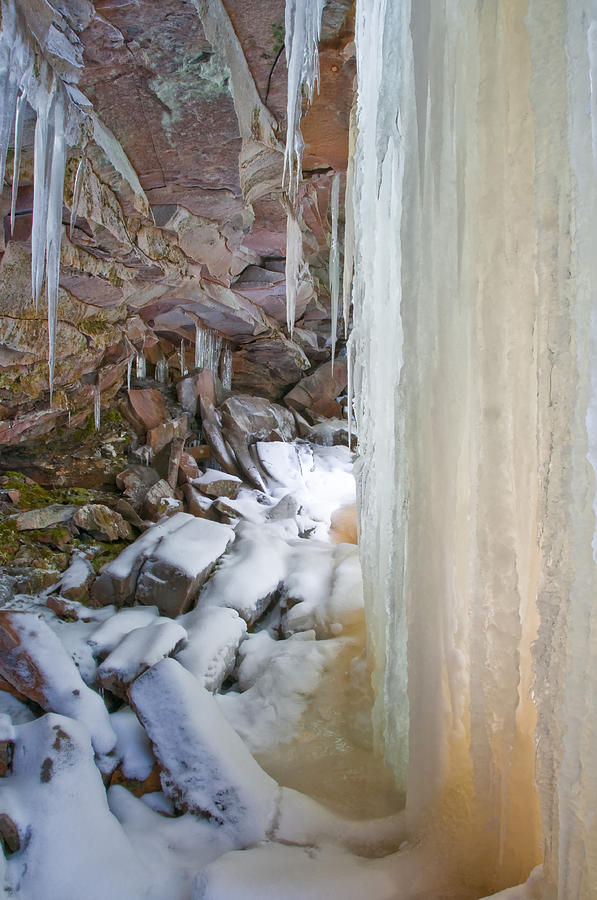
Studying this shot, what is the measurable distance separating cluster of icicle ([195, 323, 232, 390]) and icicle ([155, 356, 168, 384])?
1031 millimetres

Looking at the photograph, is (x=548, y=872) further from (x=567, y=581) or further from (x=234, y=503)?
(x=234, y=503)

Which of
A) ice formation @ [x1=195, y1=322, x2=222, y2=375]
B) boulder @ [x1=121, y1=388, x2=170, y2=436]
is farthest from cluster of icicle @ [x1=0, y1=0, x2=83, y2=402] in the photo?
ice formation @ [x1=195, y1=322, x2=222, y2=375]

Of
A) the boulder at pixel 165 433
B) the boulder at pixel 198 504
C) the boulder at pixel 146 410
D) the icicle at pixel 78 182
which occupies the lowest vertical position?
the boulder at pixel 198 504

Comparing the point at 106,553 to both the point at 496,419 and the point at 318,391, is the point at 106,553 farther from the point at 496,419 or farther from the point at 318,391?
the point at 318,391

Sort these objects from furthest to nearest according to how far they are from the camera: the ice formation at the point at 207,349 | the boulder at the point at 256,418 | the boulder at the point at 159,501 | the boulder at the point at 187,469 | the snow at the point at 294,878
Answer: the boulder at the point at 256,418, the ice formation at the point at 207,349, the boulder at the point at 187,469, the boulder at the point at 159,501, the snow at the point at 294,878

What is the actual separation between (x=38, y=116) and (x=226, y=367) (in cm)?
901

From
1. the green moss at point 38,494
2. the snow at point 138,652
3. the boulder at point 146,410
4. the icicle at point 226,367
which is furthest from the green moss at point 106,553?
the icicle at point 226,367

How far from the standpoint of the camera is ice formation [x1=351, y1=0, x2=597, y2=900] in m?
1.32

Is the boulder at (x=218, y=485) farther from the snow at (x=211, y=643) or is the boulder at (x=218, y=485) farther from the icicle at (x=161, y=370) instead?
the snow at (x=211, y=643)

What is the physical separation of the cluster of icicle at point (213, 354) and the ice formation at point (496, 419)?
832 cm

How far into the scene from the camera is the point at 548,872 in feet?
5.10

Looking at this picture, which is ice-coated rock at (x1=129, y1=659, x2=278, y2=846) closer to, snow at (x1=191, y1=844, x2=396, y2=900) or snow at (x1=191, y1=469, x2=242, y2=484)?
snow at (x1=191, y1=844, x2=396, y2=900)

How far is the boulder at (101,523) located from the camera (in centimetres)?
706

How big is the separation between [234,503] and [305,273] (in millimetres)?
3879
